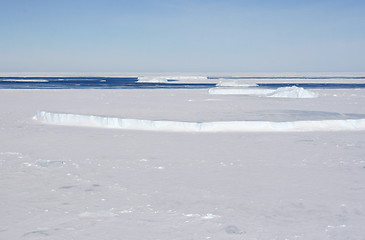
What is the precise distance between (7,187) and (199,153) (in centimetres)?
329

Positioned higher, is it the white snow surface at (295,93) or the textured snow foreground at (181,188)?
the white snow surface at (295,93)

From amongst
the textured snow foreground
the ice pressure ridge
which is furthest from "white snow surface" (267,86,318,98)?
the textured snow foreground

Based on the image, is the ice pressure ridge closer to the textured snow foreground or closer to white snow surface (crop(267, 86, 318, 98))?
the textured snow foreground

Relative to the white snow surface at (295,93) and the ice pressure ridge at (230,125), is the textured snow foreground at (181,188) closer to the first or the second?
the ice pressure ridge at (230,125)

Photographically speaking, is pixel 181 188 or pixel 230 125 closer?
pixel 181 188

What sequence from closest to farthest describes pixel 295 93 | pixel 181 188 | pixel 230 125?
pixel 181 188 → pixel 230 125 → pixel 295 93

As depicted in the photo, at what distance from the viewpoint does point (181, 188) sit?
4.67m

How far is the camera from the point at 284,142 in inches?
311

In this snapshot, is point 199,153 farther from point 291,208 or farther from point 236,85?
point 236,85

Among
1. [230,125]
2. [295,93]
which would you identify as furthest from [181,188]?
[295,93]

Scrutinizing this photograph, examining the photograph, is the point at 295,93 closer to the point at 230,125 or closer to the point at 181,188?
the point at 230,125

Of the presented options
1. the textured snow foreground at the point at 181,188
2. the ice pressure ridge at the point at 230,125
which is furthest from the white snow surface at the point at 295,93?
the textured snow foreground at the point at 181,188

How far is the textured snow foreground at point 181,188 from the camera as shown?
3.44 metres

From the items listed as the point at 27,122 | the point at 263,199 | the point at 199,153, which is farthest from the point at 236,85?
the point at 263,199
